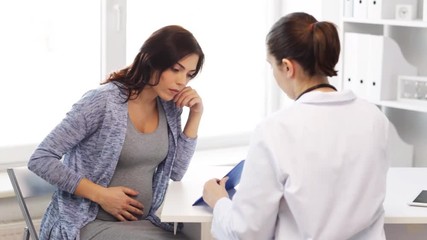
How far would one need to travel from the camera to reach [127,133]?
2.76 m

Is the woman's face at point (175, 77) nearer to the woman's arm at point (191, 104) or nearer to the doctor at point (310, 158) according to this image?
the woman's arm at point (191, 104)

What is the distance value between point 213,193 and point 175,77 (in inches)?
18.7

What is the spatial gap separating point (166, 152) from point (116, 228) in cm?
32

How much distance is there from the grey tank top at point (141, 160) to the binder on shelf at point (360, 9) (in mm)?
1310

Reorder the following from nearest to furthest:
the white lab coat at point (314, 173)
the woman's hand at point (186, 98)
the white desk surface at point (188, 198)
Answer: the white lab coat at point (314, 173) → the white desk surface at point (188, 198) → the woman's hand at point (186, 98)

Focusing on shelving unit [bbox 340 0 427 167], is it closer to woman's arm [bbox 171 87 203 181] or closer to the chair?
woman's arm [bbox 171 87 203 181]

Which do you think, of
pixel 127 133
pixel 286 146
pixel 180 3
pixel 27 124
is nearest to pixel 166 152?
pixel 127 133

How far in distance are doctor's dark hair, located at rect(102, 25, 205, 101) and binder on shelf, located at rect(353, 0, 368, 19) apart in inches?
49.5

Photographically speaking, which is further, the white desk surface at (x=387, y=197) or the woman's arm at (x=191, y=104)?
the woman's arm at (x=191, y=104)

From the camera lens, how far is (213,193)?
96.3 inches

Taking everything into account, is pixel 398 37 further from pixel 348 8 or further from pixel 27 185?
pixel 27 185

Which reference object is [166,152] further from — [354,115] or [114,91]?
[354,115]

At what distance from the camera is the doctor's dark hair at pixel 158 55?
107 inches

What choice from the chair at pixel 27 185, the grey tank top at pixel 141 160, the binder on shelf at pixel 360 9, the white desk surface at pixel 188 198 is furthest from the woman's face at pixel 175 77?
the binder on shelf at pixel 360 9
